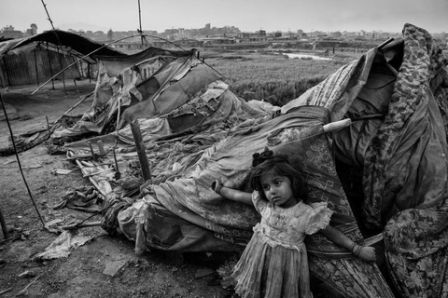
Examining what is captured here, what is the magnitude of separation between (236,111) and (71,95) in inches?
351

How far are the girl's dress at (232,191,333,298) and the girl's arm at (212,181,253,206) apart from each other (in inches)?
11.7

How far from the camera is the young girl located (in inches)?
89.3

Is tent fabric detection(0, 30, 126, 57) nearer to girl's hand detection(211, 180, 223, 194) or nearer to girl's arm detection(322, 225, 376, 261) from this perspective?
girl's hand detection(211, 180, 223, 194)

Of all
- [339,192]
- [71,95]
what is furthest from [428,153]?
[71,95]

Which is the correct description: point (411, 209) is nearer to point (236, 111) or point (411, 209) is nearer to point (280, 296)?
point (280, 296)

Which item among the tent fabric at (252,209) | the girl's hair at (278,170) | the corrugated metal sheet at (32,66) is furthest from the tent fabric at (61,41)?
the girl's hair at (278,170)

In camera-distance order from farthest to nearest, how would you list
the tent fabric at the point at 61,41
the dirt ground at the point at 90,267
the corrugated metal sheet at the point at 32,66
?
the corrugated metal sheet at the point at 32,66 < the tent fabric at the point at 61,41 < the dirt ground at the point at 90,267

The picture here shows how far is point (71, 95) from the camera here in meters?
13.9

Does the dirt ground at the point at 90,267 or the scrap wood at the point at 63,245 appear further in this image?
the scrap wood at the point at 63,245

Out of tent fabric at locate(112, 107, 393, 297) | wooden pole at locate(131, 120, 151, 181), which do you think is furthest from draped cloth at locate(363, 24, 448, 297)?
wooden pole at locate(131, 120, 151, 181)

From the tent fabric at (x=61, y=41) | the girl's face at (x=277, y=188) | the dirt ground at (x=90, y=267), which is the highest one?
the tent fabric at (x=61, y=41)

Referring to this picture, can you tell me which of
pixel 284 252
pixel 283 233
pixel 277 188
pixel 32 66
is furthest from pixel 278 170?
pixel 32 66

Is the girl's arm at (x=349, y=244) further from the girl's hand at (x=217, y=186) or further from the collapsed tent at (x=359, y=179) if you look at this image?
the girl's hand at (x=217, y=186)

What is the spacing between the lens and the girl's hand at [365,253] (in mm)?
2330
